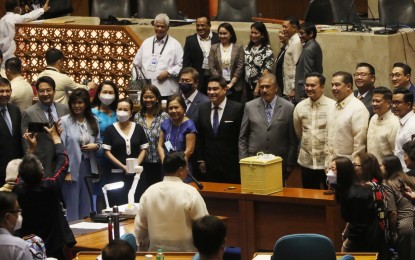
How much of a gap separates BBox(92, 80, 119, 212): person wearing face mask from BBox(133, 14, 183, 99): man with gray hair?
70.7 inches

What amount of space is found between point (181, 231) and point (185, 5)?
12.6m

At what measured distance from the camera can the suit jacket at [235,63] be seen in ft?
43.1

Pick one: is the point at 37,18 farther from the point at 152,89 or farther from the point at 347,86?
the point at 347,86

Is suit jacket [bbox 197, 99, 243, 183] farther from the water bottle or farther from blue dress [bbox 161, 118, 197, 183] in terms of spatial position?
the water bottle

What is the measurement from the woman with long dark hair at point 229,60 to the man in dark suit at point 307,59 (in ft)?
2.44

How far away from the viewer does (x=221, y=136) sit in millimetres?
11234

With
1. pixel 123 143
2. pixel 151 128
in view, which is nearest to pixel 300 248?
pixel 123 143

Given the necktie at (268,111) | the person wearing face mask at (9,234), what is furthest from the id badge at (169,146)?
the person wearing face mask at (9,234)

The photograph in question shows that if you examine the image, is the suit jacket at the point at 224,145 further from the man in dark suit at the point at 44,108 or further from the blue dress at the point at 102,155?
the man in dark suit at the point at 44,108

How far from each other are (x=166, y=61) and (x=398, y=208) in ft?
16.0

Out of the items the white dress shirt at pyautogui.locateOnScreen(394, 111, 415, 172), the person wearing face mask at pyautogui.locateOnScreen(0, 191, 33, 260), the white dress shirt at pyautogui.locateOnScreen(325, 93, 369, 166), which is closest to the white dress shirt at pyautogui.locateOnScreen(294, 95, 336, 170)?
the white dress shirt at pyautogui.locateOnScreen(325, 93, 369, 166)

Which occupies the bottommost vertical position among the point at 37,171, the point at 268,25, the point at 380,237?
the point at 380,237

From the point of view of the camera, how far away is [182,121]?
11125 mm

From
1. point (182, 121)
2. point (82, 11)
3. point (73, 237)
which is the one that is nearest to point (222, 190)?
point (182, 121)
